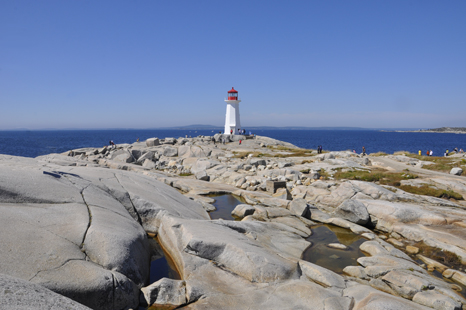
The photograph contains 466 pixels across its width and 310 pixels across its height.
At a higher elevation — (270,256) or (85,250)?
(85,250)

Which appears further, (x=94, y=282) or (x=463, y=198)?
(x=463, y=198)

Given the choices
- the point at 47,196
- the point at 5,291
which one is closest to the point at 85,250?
the point at 47,196

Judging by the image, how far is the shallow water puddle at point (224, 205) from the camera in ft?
59.0

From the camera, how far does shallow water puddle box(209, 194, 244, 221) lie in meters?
18.0

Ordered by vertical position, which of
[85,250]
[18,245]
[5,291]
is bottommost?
[85,250]

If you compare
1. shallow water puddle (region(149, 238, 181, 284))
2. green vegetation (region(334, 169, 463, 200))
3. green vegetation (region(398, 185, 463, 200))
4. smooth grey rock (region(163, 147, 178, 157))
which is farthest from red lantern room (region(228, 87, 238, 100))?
shallow water puddle (region(149, 238, 181, 284))

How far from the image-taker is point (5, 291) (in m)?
4.29

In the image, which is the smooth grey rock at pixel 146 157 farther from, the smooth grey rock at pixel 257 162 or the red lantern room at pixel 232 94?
the red lantern room at pixel 232 94

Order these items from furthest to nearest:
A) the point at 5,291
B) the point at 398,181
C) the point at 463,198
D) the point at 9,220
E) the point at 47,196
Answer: the point at 398,181, the point at 463,198, the point at 47,196, the point at 9,220, the point at 5,291

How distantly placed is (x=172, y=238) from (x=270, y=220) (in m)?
7.01

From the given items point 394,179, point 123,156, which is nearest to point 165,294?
point 394,179

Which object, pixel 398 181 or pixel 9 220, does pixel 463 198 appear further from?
pixel 9 220

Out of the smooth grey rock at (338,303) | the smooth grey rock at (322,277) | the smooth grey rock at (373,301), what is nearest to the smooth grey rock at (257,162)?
the smooth grey rock at (322,277)

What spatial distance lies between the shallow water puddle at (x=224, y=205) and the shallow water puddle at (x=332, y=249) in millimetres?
5384
